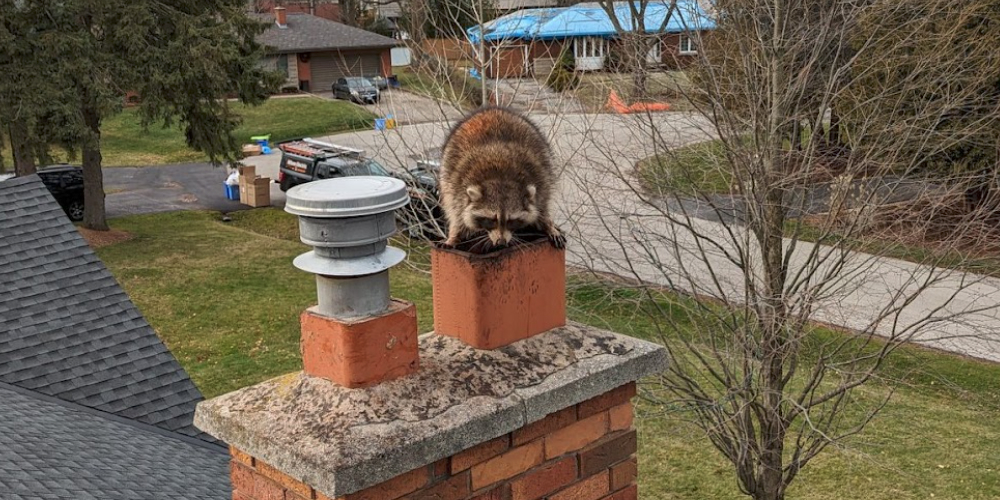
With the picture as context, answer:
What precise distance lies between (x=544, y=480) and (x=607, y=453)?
284 millimetres

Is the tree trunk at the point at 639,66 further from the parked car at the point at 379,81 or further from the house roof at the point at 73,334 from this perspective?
the house roof at the point at 73,334

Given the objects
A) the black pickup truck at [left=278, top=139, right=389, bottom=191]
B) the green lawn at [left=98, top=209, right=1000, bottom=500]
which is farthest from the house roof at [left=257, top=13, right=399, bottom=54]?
the green lawn at [left=98, top=209, right=1000, bottom=500]

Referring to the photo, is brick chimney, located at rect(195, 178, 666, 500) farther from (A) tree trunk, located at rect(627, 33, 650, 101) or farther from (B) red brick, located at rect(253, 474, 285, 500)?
(A) tree trunk, located at rect(627, 33, 650, 101)

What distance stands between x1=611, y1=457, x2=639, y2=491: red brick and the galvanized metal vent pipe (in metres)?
0.98

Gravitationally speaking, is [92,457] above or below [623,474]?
below

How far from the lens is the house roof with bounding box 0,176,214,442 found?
6336 millimetres

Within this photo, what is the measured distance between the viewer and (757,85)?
7574mm

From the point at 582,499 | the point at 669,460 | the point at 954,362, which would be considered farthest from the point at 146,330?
the point at 954,362

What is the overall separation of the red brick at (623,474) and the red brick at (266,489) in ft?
3.55

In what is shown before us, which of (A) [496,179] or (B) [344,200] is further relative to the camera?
(A) [496,179]

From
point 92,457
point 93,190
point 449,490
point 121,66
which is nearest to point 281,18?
point 93,190

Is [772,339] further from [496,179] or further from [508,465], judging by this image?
[508,465]

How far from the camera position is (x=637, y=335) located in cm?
1470

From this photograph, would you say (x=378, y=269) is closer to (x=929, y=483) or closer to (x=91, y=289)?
(x=91, y=289)
